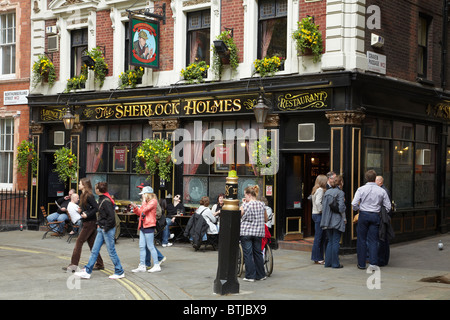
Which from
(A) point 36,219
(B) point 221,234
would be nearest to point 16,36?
(A) point 36,219

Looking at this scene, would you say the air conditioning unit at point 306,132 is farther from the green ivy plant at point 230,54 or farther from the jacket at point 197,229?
the jacket at point 197,229

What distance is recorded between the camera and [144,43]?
1773cm

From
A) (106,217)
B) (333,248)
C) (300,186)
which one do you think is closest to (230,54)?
(300,186)

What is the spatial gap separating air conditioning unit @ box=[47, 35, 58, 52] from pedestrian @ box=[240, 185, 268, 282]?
40.7 feet

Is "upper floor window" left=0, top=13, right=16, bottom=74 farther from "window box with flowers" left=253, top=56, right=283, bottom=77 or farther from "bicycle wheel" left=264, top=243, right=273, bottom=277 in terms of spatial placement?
"bicycle wheel" left=264, top=243, right=273, bottom=277

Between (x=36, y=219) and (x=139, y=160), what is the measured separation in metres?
4.96

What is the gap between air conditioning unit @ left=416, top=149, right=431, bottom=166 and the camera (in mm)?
17641

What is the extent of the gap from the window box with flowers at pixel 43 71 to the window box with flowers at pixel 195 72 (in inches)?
219

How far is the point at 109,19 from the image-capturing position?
64.8 feet

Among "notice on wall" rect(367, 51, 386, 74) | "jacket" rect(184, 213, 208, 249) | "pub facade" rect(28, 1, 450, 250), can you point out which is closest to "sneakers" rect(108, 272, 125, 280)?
"jacket" rect(184, 213, 208, 249)

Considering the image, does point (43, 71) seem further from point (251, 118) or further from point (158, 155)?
point (251, 118)

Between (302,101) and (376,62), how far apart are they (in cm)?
208

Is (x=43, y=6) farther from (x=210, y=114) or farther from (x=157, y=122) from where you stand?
(x=210, y=114)

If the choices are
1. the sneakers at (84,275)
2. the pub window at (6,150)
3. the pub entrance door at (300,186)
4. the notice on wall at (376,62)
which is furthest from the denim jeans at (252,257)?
the pub window at (6,150)
